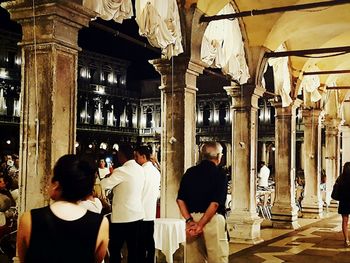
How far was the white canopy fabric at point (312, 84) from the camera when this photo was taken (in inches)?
639

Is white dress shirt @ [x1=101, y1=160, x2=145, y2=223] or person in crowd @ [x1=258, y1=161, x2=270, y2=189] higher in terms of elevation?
white dress shirt @ [x1=101, y1=160, x2=145, y2=223]

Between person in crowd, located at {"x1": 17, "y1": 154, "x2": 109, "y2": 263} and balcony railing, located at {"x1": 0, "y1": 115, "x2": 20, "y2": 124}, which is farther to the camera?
balcony railing, located at {"x1": 0, "y1": 115, "x2": 20, "y2": 124}

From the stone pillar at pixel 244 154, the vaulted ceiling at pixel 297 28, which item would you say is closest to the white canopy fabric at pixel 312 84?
the vaulted ceiling at pixel 297 28

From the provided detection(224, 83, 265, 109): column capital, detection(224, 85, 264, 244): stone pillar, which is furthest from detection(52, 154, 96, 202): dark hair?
detection(224, 83, 265, 109): column capital

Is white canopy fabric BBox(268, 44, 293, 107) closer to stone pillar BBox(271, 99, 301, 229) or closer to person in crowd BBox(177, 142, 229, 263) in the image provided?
stone pillar BBox(271, 99, 301, 229)

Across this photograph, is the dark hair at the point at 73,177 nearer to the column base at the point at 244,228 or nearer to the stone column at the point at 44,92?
the stone column at the point at 44,92

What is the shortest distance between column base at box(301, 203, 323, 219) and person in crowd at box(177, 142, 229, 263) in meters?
11.8

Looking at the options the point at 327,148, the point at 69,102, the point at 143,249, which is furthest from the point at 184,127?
the point at 327,148

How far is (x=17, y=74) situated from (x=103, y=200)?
3656 cm

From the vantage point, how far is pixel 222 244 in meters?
5.88

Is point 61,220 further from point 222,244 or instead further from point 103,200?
point 103,200

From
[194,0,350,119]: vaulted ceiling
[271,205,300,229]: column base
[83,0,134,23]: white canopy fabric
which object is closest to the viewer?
[83,0,134,23]: white canopy fabric

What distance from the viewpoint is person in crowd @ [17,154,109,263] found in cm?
267

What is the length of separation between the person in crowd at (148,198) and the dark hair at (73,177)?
167 inches
